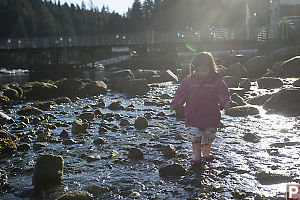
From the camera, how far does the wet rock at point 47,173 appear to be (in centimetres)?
452

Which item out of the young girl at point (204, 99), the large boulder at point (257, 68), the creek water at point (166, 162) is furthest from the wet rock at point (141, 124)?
the large boulder at point (257, 68)

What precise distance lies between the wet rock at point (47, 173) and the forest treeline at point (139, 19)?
74.4m

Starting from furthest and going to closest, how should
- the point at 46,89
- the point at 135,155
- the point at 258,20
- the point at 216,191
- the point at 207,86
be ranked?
the point at 258,20
the point at 46,89
the point at 135,155
the point at 207,86
the point at 216,191

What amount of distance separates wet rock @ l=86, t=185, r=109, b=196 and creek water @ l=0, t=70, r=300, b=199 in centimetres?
4

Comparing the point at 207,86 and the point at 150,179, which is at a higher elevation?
the point at 207,86

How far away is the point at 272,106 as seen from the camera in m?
9.88

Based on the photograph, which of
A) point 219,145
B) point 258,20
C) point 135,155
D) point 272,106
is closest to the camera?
point 135,155

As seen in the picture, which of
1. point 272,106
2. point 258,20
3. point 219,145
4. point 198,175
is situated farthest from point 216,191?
point 258,20

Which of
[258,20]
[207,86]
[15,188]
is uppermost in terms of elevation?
[258,20]

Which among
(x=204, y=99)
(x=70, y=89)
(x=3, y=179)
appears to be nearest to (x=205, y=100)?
(x=204, y=99)

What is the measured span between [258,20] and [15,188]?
57450 mm

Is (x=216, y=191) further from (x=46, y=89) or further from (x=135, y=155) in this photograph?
(x=46, y=89)

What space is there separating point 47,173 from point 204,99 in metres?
2.63

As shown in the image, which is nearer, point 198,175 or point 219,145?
point 198,175
